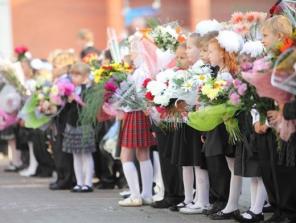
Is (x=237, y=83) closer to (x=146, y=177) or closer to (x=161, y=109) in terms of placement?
(x=161, y=109)

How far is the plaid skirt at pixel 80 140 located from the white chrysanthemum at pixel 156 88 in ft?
7.62

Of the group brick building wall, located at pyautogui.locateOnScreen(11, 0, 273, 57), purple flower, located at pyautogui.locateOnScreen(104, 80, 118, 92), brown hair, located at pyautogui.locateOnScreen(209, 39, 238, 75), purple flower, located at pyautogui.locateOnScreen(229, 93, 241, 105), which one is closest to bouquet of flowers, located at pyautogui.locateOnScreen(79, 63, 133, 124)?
purple flower, located at pyautogui.locateOnScreen(104, 80, 118, 92)

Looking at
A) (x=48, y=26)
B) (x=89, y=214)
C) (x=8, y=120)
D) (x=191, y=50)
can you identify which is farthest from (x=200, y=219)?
(x=48, y=26)

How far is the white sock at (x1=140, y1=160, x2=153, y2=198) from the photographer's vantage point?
30.6 ft

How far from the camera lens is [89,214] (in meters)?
8.62

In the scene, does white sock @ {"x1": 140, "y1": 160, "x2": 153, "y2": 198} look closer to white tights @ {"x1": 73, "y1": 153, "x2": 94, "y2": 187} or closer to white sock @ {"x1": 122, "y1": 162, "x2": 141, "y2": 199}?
white sock @ {"x1": 122, "y1": 162, "x2": 141, "y2": 199}

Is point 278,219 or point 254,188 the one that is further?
point 254,188

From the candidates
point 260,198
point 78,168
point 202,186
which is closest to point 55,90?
point 78,168

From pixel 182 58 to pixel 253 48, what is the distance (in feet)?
4.06

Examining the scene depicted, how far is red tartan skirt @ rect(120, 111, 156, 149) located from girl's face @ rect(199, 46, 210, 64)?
4.09 ft

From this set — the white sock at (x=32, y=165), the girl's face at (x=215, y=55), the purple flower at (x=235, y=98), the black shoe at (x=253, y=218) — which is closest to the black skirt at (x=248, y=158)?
the black shoe at (x=253, y=218)

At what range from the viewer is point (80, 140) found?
1048cm

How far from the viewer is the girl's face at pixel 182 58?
8570 millimetres

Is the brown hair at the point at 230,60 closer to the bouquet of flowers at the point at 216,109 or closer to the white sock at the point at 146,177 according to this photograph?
the bouquet of flowers at the point at 216,109
